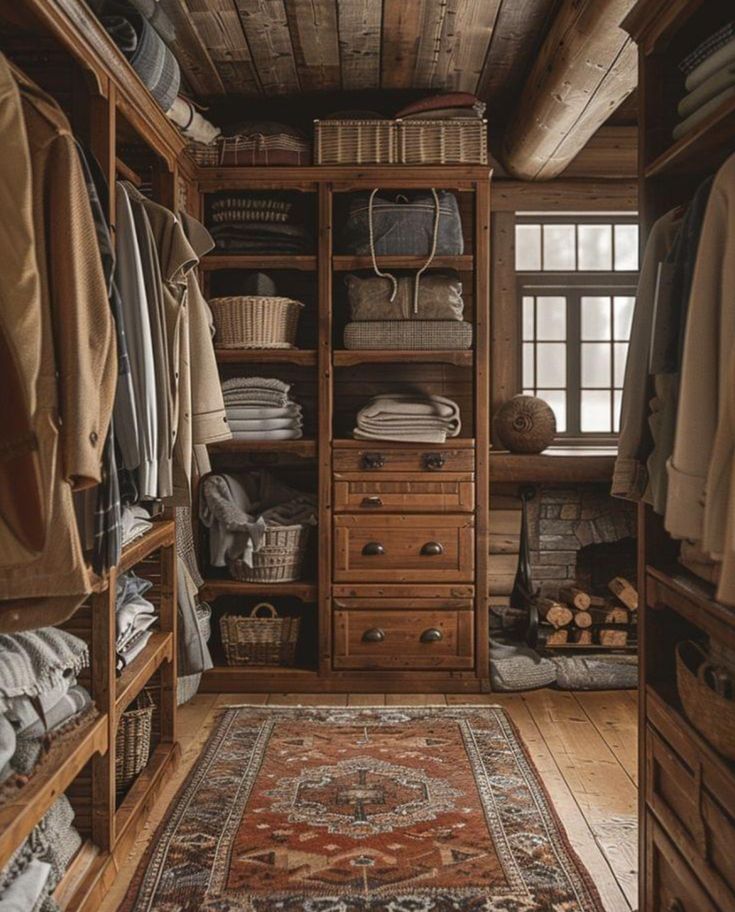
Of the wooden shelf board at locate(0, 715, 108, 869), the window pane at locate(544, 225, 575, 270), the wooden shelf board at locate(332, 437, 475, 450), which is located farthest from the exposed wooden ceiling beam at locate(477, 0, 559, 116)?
the wooden shelf board at locate(0, 715, 108, 869)

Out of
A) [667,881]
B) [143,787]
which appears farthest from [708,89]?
[143,787]

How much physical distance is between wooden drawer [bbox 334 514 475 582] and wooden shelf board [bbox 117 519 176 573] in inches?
42.8

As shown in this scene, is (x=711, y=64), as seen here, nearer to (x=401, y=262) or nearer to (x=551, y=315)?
(x=401, y=262)

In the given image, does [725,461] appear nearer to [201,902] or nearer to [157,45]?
[201,902]

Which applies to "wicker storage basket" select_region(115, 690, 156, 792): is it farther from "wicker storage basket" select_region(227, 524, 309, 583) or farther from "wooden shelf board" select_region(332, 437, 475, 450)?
"wooden shelf board" select_region(332, 437, 475, 450)

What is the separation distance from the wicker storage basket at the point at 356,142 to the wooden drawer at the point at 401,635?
1.87 meters

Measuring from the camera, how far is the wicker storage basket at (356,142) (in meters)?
3.82

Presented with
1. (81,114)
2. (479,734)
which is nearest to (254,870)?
(479,734)

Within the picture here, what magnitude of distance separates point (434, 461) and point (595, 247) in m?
1.57

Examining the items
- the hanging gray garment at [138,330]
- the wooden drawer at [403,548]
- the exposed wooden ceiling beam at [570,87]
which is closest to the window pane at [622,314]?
the exposed wooden ceiling beam at [570,87]

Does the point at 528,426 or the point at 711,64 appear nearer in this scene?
the point at 711,64

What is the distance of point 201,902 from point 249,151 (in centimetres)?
290

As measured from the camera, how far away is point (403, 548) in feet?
12.6

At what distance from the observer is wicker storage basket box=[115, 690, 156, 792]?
2615mm
